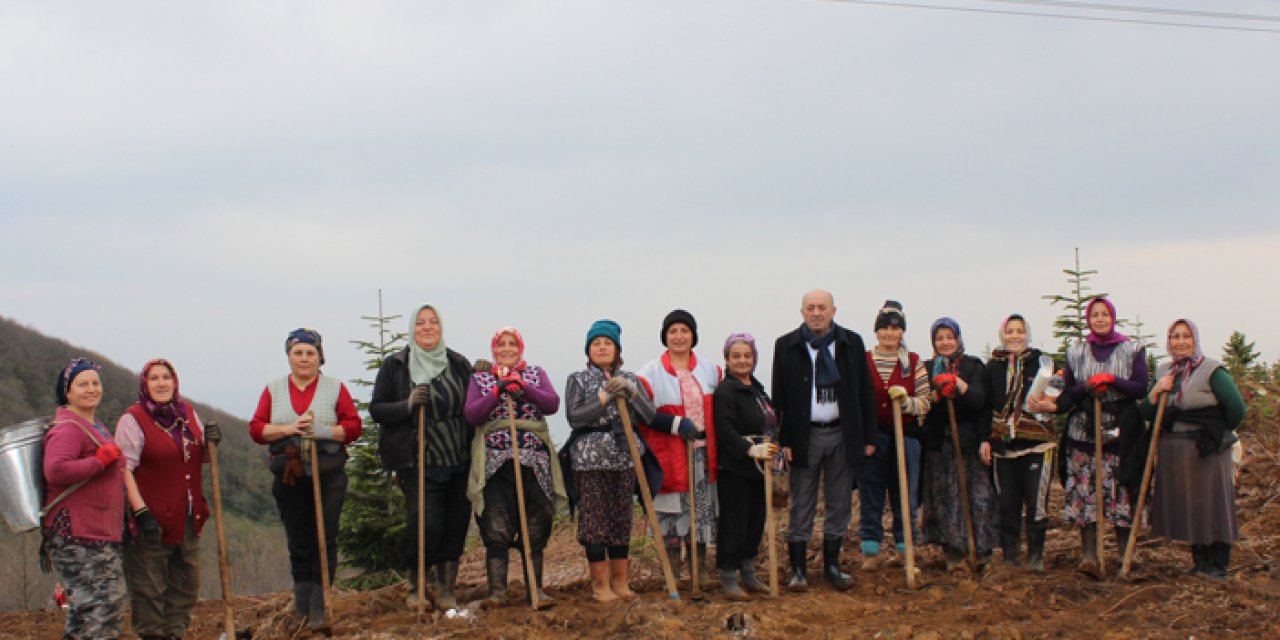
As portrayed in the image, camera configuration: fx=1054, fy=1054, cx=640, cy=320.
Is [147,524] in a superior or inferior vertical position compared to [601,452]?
inferior

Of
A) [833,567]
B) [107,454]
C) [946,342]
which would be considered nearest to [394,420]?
[107,454]

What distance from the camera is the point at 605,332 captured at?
6.93 metres

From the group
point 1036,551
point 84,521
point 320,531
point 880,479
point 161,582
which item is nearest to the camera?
point 84,521

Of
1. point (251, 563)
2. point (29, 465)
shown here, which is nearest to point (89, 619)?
point (29, 465)

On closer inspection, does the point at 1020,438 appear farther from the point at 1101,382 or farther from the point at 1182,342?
the point at 1182,342

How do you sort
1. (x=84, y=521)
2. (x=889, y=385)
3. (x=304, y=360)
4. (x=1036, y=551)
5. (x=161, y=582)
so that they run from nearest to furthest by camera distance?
1. (x=84, y=521)
2. (x=161, y=582)
3. (x=304, y=360)
4. (x=1036, y=551)
5. (x=889, y=385)

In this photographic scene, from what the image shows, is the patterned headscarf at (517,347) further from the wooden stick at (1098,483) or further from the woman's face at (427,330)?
the wooden stick at (1098,483)

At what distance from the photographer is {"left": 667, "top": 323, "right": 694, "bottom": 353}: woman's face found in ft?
23.5

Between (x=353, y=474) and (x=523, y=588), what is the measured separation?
2.86 m

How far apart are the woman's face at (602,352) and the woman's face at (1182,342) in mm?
3814

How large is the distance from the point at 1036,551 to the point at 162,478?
5.87 metres

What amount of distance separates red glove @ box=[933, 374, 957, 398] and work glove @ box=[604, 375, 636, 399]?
2.28 meters

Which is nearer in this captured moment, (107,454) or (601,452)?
(107,454)

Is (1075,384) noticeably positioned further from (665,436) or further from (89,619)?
(89,619)
